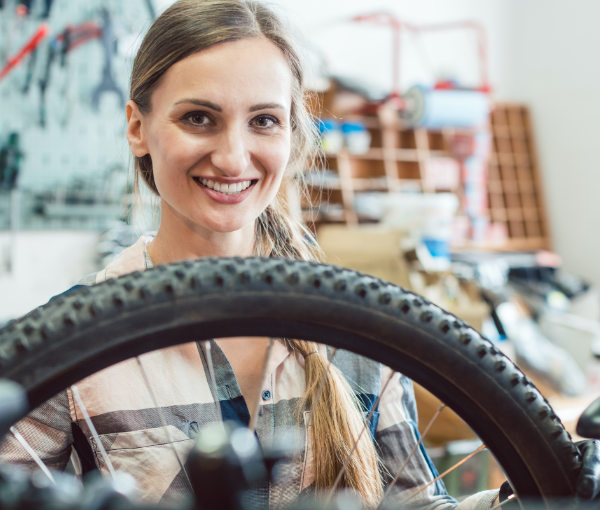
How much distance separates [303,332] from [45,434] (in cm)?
37

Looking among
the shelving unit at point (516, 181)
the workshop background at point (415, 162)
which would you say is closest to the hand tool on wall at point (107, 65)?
the workshop background at point (415, 162)

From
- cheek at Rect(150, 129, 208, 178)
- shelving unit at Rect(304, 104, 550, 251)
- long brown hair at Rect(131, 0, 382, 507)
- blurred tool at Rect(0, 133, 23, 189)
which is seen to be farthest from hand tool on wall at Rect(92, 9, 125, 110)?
cheek at Rect(150, 129, 208, 178)

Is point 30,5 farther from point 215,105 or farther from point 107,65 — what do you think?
point 215,105

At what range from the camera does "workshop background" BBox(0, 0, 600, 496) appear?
1.73m

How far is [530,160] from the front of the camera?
4230 millimetres

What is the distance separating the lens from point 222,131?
0.52 metres

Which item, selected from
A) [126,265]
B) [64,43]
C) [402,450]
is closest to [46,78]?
[64,43]

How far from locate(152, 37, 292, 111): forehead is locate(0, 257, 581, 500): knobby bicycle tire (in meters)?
0.29

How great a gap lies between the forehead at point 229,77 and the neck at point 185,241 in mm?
144

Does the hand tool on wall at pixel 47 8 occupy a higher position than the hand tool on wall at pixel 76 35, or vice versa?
the hand tool on wall at pixel 47 8

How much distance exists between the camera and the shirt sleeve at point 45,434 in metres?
0.48

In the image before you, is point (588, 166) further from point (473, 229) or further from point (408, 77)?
point (408, 77)

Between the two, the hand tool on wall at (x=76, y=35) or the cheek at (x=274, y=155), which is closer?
the cheek at (x=274, y=155)

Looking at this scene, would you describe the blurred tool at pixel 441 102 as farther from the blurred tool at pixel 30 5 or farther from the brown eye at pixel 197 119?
the brown eye at pixel 197 119
